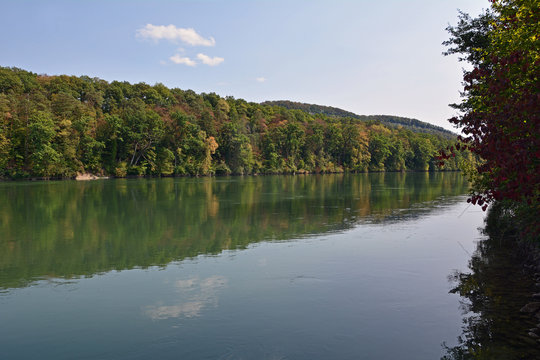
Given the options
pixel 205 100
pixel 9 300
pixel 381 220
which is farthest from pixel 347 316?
pixel 205 100

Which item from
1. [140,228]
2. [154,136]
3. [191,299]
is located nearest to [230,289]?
[191,299]

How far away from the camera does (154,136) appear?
74062 mm

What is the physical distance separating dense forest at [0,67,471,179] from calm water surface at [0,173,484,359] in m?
25.4

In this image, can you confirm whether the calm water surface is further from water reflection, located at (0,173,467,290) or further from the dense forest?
the dense forest

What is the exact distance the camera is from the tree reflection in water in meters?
5.77

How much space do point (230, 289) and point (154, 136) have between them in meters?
69.3

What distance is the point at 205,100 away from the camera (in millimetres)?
111375

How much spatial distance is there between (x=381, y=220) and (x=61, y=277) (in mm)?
13944

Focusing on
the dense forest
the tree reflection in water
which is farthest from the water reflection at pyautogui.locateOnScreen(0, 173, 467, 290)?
the dense forest

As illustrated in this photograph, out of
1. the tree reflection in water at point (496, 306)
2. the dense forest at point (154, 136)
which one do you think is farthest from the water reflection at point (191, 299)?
the dense forest at point (154, 136)

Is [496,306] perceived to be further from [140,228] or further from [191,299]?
[140,228]

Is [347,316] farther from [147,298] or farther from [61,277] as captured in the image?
[61,277]

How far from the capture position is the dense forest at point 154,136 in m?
59.8

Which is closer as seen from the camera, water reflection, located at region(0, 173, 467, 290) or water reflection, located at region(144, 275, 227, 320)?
water reflection, located at region(144, 275, 227, 320)
